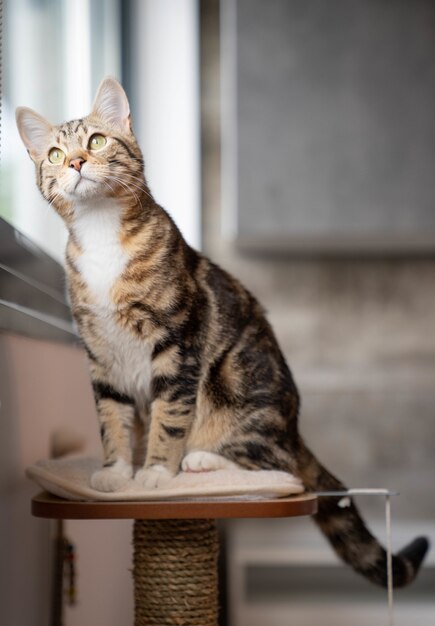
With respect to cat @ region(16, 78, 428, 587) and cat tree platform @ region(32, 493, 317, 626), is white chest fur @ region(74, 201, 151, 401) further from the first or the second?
cat tree platform @ region(32, 493, 317, 626)

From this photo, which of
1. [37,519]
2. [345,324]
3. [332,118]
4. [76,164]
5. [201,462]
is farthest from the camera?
[345,324]

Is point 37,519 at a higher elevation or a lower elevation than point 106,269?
lower

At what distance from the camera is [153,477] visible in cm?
103

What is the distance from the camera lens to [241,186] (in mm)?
2240

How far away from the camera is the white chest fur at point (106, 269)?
1048 millimetres

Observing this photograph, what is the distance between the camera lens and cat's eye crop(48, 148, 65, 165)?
3.31 feet

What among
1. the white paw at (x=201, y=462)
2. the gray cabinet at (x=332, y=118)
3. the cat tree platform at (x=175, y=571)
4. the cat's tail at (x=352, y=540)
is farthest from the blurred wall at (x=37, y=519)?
the gray cabinet at (x=332, y=118)

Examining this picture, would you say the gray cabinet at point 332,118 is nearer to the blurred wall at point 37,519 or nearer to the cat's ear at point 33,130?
the blurred wall at point 37,519

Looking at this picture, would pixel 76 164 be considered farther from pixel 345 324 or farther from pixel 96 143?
pixel 345 324

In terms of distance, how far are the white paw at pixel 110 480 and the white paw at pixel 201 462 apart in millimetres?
Result: 81

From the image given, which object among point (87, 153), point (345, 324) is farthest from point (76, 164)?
point (345, 324)

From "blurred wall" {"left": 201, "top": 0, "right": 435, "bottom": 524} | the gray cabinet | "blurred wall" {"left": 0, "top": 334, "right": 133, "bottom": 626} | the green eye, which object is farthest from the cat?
"blurred wall" {"left": 201, "top": 0, "right": 435, "bottom": 524}

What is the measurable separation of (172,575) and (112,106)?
1.99 ft

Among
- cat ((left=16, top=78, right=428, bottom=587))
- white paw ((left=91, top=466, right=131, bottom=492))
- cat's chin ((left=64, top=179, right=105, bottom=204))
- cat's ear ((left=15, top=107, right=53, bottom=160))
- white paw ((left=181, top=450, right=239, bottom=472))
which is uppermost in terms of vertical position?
cat's ear ((left=15, top=107, right=53, bottom=160))
